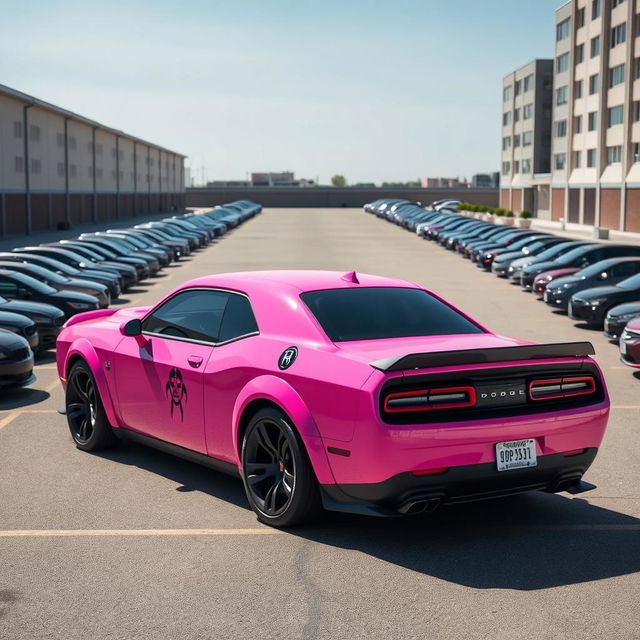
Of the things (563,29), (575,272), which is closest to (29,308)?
(575,272)

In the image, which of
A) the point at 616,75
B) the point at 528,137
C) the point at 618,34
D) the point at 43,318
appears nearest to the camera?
the point at 43,318

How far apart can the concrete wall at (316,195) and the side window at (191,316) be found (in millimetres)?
135607

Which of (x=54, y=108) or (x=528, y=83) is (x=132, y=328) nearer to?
(x=54, y=108)

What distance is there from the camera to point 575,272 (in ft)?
86.6

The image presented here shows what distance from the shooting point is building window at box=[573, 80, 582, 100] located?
81.9 metres

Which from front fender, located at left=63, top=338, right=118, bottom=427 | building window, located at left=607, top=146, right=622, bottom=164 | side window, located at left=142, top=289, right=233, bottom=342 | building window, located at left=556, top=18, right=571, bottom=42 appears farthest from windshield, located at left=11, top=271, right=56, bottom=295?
building window, located at left=556, top=18, right=571, bottom=42

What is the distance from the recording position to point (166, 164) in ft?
365

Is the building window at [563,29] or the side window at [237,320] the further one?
the building window at [563,29]

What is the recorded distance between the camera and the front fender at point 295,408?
635 cm

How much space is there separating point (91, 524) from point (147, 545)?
2.09 feet

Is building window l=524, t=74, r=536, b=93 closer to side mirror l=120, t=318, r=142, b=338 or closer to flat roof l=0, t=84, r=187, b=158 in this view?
flat roof l=0, t=84, r=187, b=158

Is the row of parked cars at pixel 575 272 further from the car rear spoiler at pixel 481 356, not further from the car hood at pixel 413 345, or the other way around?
the car rear spoiler at pixel 481 356

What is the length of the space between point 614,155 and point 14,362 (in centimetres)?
6670

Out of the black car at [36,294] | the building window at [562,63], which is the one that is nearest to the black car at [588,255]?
the black car at [36,294]
